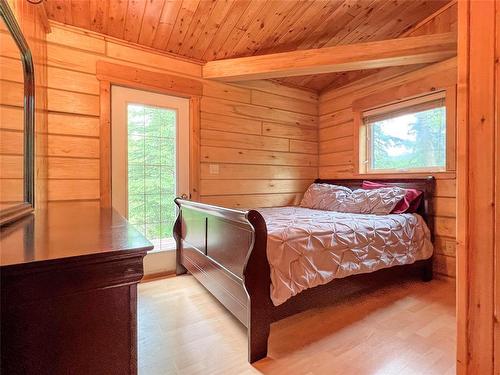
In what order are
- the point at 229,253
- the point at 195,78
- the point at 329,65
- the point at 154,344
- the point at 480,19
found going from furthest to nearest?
the point at 195,78
the point at 329,65
the point at 229,253
the point at 154,344
the point at 480,19

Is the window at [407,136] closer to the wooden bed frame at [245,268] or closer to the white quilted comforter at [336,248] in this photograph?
the wooden bed frame at [245,268]

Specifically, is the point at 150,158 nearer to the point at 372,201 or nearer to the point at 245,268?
the point at 245,268

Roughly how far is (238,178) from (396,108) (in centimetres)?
207

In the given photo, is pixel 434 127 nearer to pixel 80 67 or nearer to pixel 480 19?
pixel 480 19

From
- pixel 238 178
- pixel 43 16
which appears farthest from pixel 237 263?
pixel 43 16

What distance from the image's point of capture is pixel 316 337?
5.51ft

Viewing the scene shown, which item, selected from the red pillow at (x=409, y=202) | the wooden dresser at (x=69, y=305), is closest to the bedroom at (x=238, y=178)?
the wooden dresser at (x=69, y=305)

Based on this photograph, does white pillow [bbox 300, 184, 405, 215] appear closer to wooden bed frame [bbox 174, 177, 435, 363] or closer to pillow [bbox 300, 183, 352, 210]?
pillow [bbox 300, 183, 352, 210]

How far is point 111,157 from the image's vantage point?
2516 millimetres

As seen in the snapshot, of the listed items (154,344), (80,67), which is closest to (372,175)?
(154,344)

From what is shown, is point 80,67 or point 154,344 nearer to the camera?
point 154,344

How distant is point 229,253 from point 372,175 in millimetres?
2332

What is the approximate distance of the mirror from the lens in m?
1.05

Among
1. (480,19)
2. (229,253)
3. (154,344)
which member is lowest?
(154,344)
